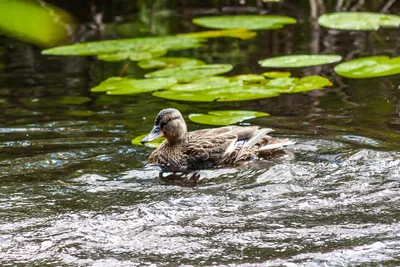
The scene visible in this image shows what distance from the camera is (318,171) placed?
17.4 feet

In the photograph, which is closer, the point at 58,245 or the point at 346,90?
the point at 58,245

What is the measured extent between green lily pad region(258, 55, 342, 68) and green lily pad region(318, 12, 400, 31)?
1.52 m

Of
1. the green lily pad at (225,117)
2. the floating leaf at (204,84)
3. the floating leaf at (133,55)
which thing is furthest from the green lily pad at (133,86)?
the floating leaf at (133,55)

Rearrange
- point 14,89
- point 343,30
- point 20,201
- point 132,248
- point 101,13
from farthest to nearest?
point 101,13
point 343,30
point 14,89
point 20,201
point 132,248

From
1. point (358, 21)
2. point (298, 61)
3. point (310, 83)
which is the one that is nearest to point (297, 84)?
point (310, 83)

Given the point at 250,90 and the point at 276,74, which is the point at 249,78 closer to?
the point at 276,74

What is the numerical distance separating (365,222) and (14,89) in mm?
5754

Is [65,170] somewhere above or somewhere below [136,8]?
below

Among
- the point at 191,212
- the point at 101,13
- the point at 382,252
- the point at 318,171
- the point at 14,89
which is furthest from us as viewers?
the point at 101,13

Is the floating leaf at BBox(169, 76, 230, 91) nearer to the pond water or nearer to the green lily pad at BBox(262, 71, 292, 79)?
the pond water

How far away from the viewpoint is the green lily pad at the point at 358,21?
1013 centimetres

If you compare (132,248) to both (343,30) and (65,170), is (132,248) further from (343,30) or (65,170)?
(343,30)

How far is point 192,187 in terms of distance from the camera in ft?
17.0

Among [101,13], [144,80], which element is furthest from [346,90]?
[101,13]
